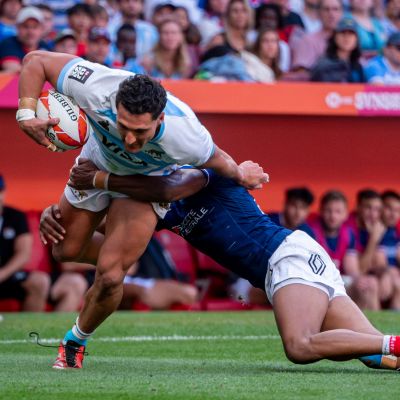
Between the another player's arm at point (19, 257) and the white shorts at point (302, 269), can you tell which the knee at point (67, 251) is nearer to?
the white shorts at point (302, 269)

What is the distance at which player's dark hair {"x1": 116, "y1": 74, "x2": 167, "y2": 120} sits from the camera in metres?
6.20

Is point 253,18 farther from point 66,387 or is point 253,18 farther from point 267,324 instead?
point 66,387

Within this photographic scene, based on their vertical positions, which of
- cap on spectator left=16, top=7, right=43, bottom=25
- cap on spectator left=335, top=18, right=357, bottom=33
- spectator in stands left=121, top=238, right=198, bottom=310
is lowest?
spectator in stands left=121, top=238, right=198, bottom=310

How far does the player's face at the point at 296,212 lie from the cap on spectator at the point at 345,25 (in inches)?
94.6

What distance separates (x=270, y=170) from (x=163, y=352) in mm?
5964

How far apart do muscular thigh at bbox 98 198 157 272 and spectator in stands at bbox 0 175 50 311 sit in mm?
4980

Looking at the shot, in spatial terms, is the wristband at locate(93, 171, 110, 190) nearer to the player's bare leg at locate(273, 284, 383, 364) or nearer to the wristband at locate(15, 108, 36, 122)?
the wristband at locate(15, 108, 36, 122)

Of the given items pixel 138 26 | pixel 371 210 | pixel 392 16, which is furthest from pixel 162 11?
pixel 392 16

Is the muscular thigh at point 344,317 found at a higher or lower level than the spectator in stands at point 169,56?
higher

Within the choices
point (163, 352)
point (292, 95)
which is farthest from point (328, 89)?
point (163, 352)

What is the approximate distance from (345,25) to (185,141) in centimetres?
764

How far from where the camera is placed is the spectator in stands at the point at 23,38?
12.3 metres

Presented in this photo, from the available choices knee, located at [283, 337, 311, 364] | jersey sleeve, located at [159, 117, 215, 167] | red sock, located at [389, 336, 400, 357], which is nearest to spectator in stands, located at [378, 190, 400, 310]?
knee, located at [283, 337, 311, 364]

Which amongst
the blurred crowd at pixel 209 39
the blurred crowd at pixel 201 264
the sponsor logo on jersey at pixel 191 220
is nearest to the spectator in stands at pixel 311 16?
the blurred crowd at pixel 209 39
